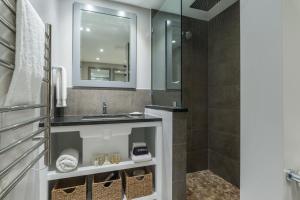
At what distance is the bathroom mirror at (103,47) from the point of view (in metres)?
1.84

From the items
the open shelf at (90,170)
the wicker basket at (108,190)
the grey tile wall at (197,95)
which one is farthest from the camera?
the grey tile wall at (197,95)

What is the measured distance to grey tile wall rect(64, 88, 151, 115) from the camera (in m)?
1.82

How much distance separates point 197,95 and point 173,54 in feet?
2.76

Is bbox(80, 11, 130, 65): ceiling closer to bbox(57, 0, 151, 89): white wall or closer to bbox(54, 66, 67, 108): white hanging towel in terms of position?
bbox(57, 0, 151, 89): white wall

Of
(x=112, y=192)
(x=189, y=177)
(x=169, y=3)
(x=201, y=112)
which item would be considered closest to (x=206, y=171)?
(x=189, y=177)

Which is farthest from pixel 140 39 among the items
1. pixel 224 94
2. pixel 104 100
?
pixel 224 94

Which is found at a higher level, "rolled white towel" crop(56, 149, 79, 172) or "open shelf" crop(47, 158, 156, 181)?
"rolled white towel" crop(56, 149, 79, 172)

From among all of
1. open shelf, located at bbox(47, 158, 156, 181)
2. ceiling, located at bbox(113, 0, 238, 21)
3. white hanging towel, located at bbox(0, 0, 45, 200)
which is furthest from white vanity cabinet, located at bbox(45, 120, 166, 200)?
ceiling, located at bbox(113, 0, 238, 21)

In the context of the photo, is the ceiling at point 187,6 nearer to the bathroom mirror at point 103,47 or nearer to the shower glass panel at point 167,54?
the shower glass panel at point 167,54

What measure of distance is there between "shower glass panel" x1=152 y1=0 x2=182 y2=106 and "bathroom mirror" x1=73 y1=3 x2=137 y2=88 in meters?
0.27

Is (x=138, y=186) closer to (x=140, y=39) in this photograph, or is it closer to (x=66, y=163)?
(x=66, y=163)
